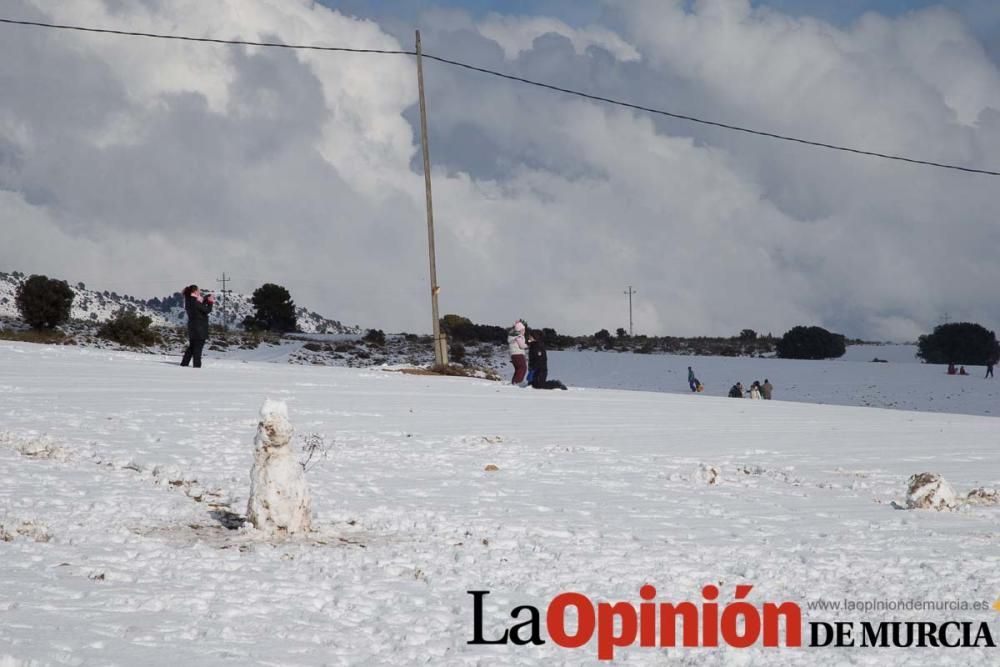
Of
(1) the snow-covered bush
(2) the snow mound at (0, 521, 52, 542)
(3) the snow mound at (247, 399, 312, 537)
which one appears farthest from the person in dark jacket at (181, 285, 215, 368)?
(1) the snow-covered bush

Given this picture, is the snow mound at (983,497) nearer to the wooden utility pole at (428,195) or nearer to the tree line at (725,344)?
the wooden utility pole at (428,195)

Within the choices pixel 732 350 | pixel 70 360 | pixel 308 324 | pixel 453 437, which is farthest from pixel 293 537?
pixel 308 324

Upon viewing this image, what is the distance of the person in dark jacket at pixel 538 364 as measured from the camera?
2456 cm

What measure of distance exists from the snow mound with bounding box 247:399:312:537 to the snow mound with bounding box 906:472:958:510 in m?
4.91

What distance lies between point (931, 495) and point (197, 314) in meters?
15.8

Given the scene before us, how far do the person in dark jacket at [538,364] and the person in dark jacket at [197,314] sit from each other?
7196 millimetres

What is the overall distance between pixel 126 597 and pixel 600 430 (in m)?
10.5

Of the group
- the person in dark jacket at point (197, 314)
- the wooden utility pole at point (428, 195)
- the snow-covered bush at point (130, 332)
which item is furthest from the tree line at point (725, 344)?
the person in dark jacket at point (197, 314)

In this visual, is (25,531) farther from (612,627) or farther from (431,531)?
A: (612,627)

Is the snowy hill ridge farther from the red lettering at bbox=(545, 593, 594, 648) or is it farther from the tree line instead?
the red lettering at bbox=(545, 593, 594, 648)

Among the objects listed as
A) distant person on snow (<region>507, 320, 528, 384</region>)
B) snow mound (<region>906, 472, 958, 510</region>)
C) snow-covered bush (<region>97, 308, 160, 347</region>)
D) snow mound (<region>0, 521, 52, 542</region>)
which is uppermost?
snow-covered bush (<region>97, 308, 160, 347</region>)

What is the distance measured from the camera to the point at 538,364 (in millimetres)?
24719

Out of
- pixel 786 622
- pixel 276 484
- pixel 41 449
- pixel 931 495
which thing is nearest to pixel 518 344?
pixel 41 449

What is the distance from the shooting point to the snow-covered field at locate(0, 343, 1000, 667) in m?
4.89
